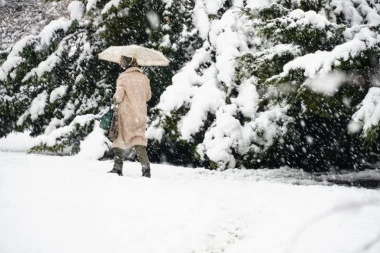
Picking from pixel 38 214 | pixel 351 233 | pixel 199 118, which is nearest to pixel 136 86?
pixel 199 118

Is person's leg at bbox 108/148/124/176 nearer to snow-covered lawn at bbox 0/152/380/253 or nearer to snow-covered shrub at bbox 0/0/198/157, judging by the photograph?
snow-covered lawn at bbox 0/152/380/253

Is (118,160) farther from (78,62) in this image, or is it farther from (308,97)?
(78,62)

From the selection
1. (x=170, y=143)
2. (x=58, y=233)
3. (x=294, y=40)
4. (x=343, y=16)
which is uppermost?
(x=343, y=16)

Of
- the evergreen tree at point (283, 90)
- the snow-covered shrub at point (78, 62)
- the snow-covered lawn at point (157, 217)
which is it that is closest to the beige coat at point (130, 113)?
the snow-covered lawn at point (157, 217)

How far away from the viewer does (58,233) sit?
9.69ft

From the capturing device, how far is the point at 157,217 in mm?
3707

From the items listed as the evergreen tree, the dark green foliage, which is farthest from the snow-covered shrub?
the dark green foliage

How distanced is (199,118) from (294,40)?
2074mm

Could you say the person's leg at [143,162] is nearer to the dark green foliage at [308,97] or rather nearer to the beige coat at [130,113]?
the beige coat at [130,113]

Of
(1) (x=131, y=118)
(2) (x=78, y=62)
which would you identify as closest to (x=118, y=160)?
(1) (x=131, y=118)

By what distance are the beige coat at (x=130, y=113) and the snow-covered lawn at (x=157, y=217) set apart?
31.2 inches

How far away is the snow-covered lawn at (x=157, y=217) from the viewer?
2.96 metres

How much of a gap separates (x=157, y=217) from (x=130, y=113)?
2302 millimetres

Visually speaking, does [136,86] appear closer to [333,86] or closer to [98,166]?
[98,166]
